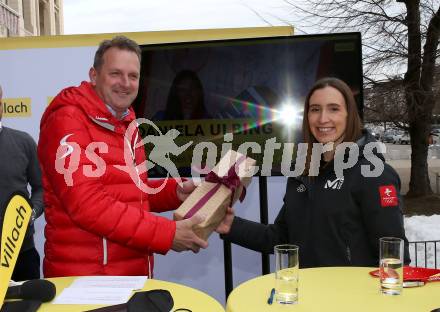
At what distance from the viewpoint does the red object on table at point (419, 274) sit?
6.22 ft

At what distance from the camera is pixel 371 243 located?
2.29m

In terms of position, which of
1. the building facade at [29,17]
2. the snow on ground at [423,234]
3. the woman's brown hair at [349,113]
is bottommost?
the snow on ground at [423,234]

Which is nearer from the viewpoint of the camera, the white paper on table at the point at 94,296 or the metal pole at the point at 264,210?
the white paper on table at the point at 94,296

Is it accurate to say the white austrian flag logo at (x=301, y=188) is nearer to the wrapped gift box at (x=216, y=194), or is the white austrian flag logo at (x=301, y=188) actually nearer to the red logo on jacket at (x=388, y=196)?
the wrapped gift box at (x=216, y=194)

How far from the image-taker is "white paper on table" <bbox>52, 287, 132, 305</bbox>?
66.3 inches

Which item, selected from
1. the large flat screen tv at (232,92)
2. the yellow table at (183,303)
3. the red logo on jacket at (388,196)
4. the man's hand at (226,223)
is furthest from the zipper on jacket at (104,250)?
the large flat screen tv at (232,92)

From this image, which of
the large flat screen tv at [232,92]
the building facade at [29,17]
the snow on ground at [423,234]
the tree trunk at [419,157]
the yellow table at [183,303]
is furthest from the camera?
the building facade at [29,17]

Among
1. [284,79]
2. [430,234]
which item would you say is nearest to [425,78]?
[430,234]

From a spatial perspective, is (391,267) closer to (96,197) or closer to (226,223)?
(226,223)

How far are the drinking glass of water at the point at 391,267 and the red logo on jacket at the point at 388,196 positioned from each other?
0.43 m

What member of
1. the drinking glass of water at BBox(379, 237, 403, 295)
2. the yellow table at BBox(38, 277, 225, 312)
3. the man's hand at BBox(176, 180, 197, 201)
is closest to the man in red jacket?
the yellow table at BBox(38, 277, 225, 312)

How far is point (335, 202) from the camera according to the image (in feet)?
7.72

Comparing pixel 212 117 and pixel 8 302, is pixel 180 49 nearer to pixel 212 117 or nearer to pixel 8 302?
pixel 212 117

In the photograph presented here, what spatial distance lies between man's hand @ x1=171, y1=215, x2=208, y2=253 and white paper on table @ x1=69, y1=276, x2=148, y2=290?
1.14 ft
